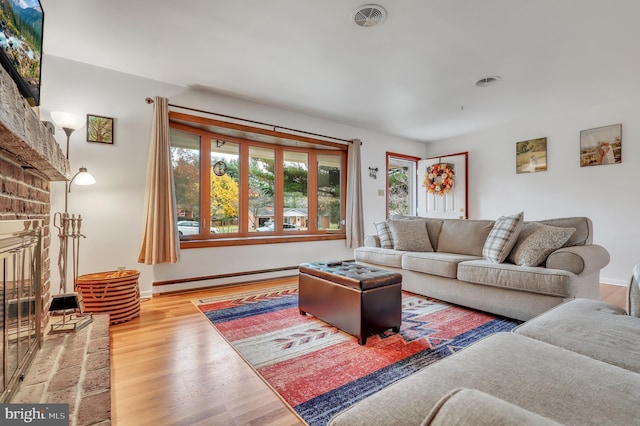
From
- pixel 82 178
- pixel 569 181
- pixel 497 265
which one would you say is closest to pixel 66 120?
pixel 82 178

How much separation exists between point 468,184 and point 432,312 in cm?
362

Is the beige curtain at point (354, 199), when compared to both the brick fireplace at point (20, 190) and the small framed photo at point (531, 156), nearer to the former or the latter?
the small framed photo at point (531, 156)

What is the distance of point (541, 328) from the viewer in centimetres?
122

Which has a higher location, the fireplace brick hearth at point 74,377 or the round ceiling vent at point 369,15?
the round ceiling vent at point 369,15

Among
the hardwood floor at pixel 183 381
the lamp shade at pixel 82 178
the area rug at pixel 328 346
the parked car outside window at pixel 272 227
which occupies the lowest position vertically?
the hardwood floor at pixel 183 381

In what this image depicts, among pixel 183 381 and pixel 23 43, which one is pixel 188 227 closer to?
pixel 183 381

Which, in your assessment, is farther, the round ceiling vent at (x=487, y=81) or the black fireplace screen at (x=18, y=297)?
the round ceiling vent at (x=487, y=81)

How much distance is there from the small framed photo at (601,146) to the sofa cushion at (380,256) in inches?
124

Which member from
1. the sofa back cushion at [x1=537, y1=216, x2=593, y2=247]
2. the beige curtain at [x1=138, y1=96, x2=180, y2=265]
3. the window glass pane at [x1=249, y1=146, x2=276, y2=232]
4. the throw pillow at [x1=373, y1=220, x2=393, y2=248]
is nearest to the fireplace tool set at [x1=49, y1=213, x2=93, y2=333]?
the beige curtain at [x1=138, y1=96, x2=180, y2=265]

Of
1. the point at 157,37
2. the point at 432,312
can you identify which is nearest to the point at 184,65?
the point at 157,37

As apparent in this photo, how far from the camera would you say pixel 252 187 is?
13.9 ft

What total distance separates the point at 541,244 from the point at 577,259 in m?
0.28

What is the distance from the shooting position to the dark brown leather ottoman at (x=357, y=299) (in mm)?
2068

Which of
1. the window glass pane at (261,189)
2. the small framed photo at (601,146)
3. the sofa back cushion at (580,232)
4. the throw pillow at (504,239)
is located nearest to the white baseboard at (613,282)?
the small framed photo at (601,146)
